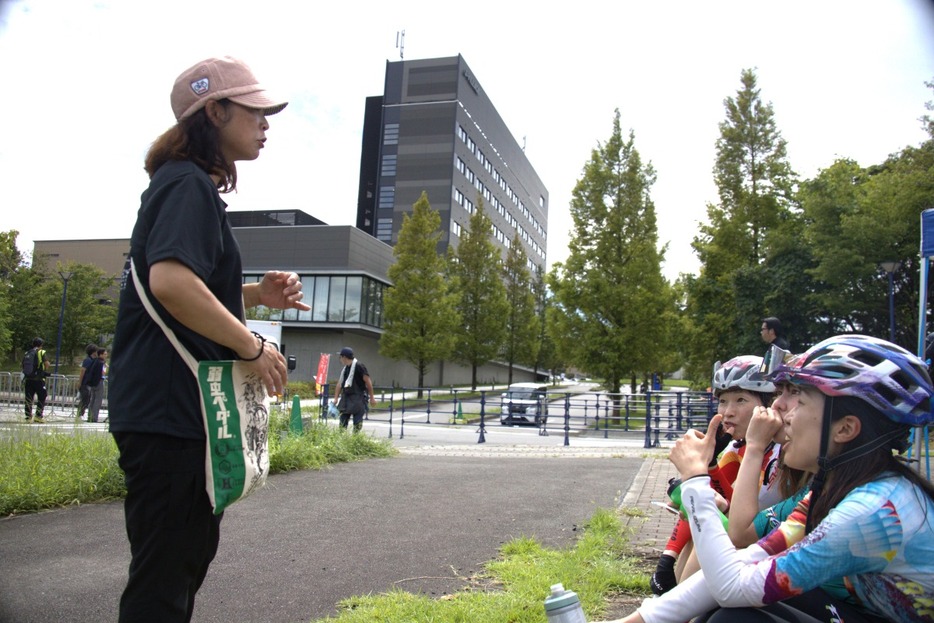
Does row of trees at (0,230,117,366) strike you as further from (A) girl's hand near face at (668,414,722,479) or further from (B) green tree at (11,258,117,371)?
(A) girl's hand near face at (668,414,722,479)

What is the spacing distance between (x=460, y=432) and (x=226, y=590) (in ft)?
53.7

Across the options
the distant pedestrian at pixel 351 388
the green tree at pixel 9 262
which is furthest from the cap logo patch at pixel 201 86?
the green tree at pixel 9 262

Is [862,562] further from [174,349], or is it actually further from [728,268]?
[728,268]

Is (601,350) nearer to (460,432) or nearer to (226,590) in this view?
(460,432)

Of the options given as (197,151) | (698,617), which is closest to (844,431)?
(698,617)

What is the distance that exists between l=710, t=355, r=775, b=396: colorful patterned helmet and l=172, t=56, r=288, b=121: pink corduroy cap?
7.64 feet

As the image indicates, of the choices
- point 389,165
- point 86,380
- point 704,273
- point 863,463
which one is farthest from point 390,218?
point 863,463

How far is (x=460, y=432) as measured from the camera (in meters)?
19.8

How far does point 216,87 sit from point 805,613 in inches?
93.1

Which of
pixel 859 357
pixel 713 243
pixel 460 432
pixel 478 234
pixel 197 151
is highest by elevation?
pixel 478 234

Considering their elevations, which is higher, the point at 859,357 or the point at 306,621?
the point at 859,357

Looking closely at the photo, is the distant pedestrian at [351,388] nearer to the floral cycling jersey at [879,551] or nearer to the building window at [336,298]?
the floral cycling jersey at [879,551]

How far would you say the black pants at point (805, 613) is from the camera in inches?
74.4

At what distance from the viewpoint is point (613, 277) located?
30.2 metres
